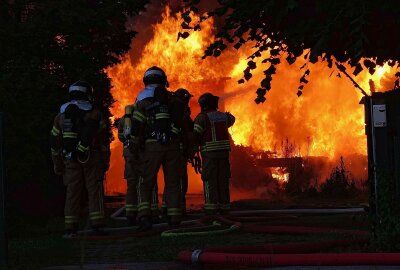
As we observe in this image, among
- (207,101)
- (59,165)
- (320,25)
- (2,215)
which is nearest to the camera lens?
(2,215)

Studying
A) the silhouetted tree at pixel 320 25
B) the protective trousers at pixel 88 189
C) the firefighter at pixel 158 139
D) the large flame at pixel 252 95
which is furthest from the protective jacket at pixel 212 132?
the large flame at pixel 252 95

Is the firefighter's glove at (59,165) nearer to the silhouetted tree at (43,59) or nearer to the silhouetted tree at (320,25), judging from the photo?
the silhouetted tree at (43,59)

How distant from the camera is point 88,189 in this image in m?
9.40

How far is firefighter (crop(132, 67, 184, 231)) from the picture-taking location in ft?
30.6

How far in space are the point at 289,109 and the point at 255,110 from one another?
1144 mm

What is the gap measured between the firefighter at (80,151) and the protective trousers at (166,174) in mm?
518

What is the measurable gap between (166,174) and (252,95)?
1561 centimetres

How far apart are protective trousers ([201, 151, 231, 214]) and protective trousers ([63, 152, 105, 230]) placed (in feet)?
7.71

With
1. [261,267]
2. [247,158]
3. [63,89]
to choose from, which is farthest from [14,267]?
[247,158]

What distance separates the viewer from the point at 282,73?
2448cm

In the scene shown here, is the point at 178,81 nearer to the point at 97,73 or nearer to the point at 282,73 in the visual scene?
the point at 282,73

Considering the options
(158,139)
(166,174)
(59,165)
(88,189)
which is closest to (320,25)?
(158,139)

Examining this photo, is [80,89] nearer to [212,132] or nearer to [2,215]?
[212,132]

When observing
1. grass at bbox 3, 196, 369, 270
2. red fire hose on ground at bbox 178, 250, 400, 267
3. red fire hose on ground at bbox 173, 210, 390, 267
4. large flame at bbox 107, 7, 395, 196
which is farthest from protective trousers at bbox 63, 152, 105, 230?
large flame at bbox 107, 7, 395, 196
